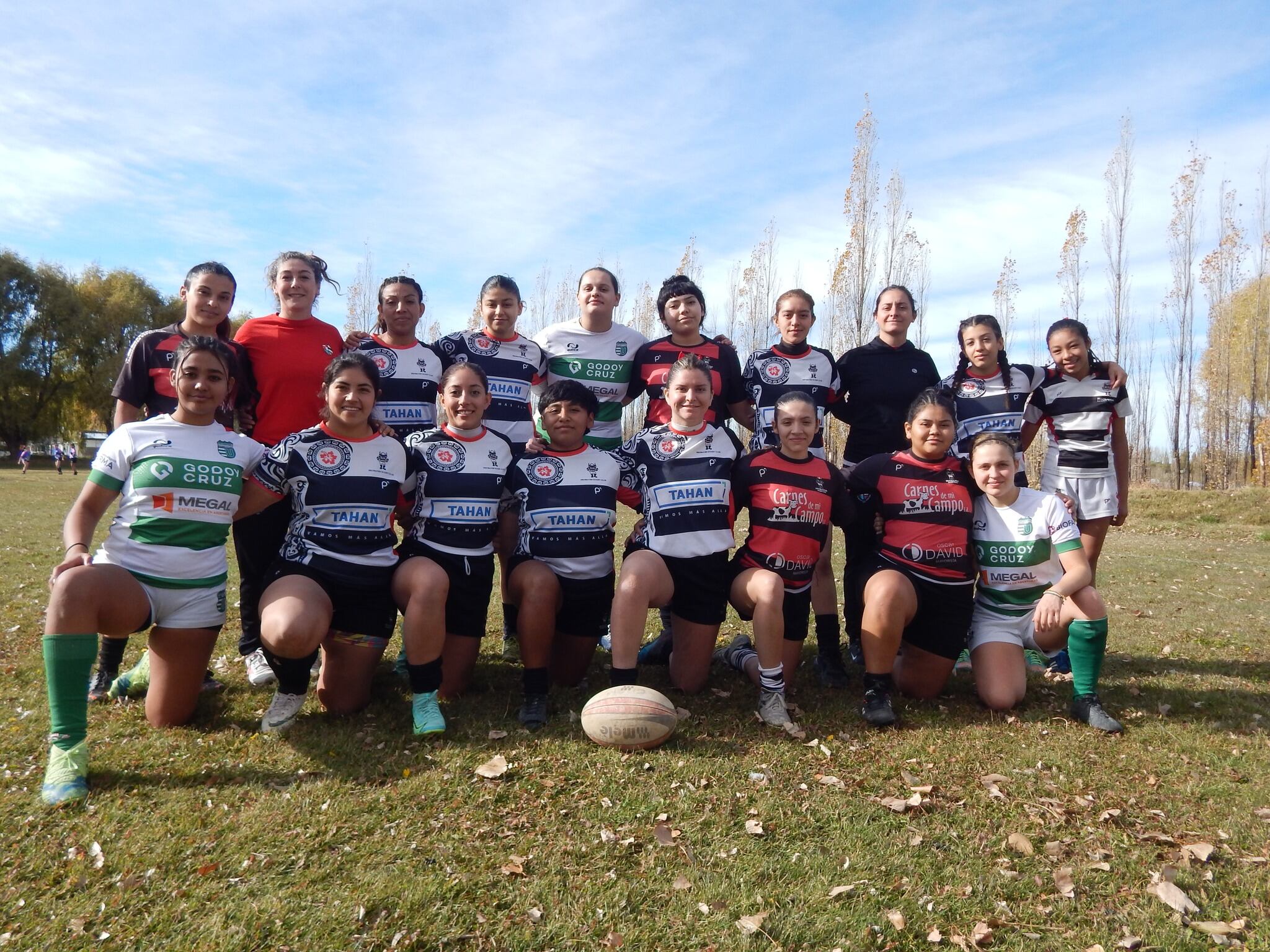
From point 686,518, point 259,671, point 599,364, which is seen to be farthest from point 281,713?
point 599,364

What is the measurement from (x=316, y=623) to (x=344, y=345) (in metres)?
2.16

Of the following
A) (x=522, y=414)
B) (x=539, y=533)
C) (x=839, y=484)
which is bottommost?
(x=539, y=533)

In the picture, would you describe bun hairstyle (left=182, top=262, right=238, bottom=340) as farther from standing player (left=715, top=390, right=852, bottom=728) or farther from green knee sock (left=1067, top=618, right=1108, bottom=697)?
green knee sock (left=1067, top=618, right=1108, bottom=697)

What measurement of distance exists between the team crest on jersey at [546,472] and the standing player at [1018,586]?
289cm

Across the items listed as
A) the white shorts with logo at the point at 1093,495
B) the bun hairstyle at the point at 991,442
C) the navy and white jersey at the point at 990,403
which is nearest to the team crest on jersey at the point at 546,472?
the bun hairstyle at the point at 991,442

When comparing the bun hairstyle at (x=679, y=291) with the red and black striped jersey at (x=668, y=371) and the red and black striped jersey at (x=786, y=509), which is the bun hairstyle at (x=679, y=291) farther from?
the red and black striped jersey at (x=786, y=509)

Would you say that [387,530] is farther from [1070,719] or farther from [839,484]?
[1070,719]

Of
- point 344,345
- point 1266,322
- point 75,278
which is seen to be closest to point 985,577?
point 344,345

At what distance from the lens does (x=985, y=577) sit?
17.0ft

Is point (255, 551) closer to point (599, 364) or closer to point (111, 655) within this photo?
point (111, 655)

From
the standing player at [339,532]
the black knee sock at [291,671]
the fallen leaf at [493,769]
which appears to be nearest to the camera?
the fallen leaf at [493,769]

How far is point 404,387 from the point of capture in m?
5.46

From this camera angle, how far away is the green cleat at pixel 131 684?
4.87 meters

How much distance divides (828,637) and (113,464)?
4.80 meters
